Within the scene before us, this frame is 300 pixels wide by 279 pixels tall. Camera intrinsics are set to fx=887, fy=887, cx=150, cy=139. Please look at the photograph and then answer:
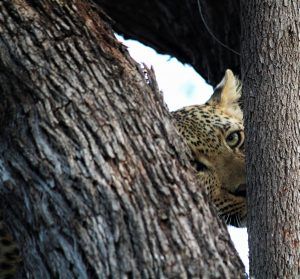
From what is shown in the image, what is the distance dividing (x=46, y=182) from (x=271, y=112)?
109 centimetres

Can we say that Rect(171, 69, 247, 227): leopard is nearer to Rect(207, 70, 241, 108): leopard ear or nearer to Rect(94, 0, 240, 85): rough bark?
Rect(207, 70, 241, 108): leopard ear

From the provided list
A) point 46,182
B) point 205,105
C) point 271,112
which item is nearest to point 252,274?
point 271,112

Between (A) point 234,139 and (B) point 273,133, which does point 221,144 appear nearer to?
(A) point 234,139

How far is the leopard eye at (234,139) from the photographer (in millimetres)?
4441

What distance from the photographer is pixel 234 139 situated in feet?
14.6

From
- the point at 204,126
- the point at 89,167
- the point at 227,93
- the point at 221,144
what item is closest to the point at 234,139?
the point at 221,144

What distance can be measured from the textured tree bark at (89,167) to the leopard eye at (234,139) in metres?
1.94

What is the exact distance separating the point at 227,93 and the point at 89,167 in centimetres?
253

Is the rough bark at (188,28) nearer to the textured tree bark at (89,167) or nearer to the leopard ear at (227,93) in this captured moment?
the leopard ear at (227,93)

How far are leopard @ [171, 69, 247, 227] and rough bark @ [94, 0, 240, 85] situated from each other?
0.19 metres

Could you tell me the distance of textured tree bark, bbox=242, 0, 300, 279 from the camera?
2.93 m

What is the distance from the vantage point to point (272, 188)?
118 inches

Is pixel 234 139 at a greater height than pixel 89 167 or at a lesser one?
greater

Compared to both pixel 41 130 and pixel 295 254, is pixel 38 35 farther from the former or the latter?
pixel 295 254
